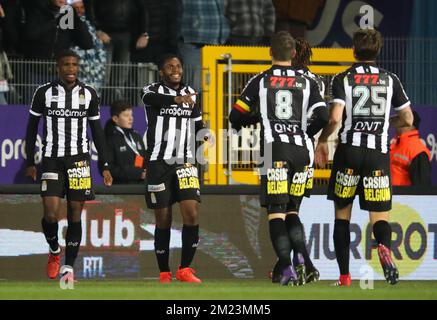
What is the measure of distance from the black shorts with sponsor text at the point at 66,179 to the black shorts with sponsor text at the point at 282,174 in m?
2.11

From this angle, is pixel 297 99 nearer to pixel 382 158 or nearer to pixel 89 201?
pixel 382 158

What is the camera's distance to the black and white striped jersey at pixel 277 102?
12500 millimetres

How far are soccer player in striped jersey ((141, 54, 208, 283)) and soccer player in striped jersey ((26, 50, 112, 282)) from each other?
52cm

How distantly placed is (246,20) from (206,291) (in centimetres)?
699

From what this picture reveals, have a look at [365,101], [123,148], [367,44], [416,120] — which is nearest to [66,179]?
[123,148]

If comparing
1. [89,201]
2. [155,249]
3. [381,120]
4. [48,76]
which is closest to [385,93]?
[381,120]

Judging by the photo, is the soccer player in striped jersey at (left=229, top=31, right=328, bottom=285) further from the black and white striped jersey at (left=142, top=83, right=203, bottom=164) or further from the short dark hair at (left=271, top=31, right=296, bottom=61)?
the black and white striped jersey at (left=142, top=83, right=203, bottom=164)

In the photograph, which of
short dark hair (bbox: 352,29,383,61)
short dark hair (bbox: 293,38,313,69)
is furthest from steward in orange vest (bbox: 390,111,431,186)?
short dark hair (bbox: 352,29,383,61)

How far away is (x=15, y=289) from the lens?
12797mm

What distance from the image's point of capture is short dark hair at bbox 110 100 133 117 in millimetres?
16203

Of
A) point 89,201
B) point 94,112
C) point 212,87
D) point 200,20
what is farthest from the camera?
point 200,20

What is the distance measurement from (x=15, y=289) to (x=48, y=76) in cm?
469

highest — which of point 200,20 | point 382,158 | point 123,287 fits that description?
point 200,20

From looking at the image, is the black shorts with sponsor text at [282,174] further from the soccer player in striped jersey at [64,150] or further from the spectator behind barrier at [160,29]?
the spectator behind barrier at [160,29]
